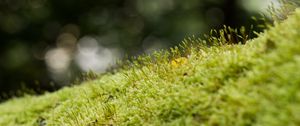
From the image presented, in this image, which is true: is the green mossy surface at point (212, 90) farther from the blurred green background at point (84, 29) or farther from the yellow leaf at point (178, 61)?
the blurred green background at point (84, 29)

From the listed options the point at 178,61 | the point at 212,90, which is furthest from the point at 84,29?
the point at 212,90

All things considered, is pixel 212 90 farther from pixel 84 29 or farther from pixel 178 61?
pixel 84 29

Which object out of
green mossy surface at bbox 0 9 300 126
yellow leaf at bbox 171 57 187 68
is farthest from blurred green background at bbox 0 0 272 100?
yellow leaf at bbox 171 57 187 68

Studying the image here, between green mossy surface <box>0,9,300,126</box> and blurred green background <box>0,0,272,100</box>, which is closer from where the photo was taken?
green mossy surface <box>0,9,300,126</box>

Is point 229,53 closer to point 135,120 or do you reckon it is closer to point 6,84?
point 135,120

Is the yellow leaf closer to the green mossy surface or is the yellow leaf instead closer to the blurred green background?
the green mossy surface
